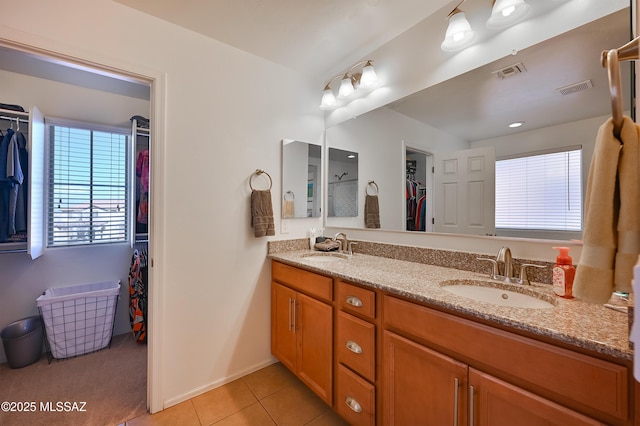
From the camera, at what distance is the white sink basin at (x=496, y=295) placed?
3.61 ft

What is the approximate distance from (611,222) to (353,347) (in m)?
1.16

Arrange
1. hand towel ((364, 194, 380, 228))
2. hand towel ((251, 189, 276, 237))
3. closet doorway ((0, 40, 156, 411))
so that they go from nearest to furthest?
hand towel ((251, 189, 276, 237))
hand towel ((364, 194, 380, 228))
closet doorway ((0, 40, 156, 411))

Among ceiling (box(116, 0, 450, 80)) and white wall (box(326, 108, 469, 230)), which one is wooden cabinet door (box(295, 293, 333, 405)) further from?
ceiling (box(116, 0, 450, 80))

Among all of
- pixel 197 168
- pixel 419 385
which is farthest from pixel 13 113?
pixel 419 385

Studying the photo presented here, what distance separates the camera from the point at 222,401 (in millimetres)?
1718

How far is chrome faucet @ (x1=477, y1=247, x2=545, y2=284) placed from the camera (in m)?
1.23

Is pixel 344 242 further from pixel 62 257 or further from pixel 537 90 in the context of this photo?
pixel 62 257

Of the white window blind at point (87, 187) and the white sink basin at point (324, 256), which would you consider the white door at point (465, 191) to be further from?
the white window blind at point (87, 187)

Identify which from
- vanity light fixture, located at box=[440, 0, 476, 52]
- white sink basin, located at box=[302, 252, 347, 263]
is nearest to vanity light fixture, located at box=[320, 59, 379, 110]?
vanity light fixture, located at box=[440, 0, 476, 52]

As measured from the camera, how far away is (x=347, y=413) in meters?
1.40

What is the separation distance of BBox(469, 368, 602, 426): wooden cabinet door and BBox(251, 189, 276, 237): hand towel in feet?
4.84

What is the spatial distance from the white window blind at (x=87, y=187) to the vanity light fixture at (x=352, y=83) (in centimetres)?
216

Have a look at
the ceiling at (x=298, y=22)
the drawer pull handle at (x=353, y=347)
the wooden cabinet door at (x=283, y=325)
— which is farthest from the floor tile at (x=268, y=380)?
the ceiling at (x=298, y=22)

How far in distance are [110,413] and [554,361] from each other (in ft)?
7.46
